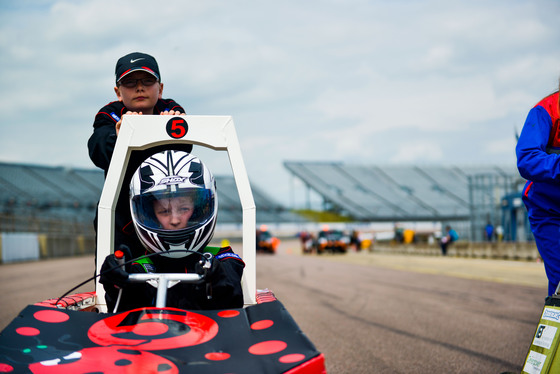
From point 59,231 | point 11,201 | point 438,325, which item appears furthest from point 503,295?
Result: point 11,201

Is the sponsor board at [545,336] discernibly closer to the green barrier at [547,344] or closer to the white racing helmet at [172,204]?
the green barrier at [547,344]

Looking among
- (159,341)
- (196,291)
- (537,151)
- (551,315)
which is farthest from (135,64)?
(551,315)

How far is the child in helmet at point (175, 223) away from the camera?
2.91 meters

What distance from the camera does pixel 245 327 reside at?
7.73ft

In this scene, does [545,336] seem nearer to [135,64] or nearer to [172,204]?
[172,204]

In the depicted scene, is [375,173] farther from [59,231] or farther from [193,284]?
[193,284]

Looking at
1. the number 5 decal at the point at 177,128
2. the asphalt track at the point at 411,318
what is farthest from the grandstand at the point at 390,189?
the number 5 decal at the point at 177,128

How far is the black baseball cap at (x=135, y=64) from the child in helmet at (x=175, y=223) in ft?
2.44

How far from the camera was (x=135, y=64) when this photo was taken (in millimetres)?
3600

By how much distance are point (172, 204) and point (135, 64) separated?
1.07 m

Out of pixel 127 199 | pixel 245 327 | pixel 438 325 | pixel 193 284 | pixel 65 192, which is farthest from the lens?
pixel 65 192

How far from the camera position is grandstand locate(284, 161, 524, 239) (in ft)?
231

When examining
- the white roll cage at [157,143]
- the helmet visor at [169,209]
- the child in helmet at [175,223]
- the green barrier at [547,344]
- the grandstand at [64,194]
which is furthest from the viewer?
the grandstand at [64,194]

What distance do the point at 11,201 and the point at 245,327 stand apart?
64.2 m
